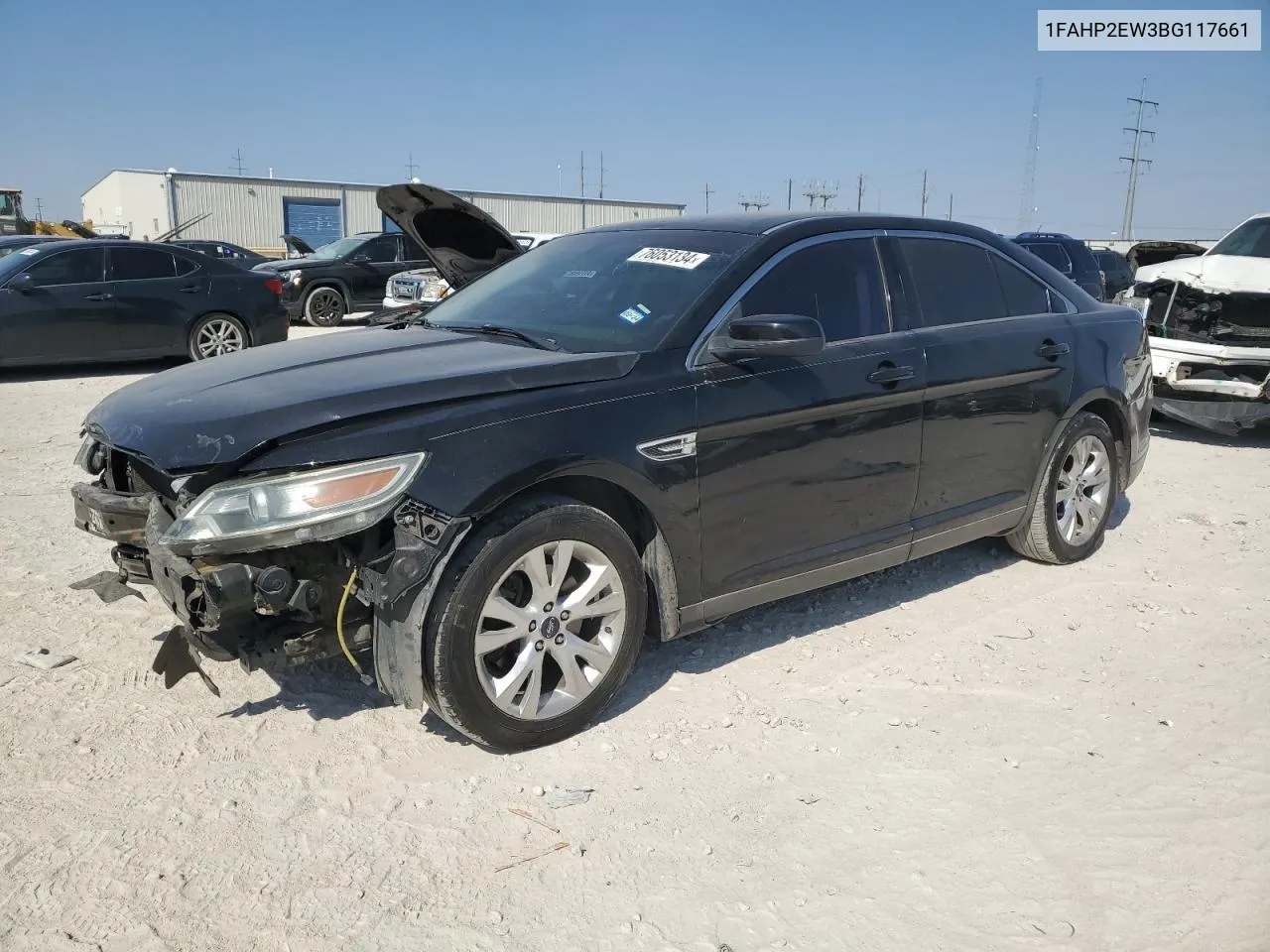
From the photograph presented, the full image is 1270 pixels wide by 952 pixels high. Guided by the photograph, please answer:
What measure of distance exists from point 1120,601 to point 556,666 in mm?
3005

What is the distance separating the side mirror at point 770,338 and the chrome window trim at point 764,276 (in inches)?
2.2

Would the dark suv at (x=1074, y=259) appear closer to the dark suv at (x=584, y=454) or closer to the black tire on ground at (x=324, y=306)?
the dark suv at (x=584, y=454)

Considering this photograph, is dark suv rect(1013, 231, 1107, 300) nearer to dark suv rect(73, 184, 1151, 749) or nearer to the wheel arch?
dark suv rect(73, 184, 1151, 749)

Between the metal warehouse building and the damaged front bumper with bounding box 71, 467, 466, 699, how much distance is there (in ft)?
125

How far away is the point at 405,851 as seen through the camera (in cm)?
273

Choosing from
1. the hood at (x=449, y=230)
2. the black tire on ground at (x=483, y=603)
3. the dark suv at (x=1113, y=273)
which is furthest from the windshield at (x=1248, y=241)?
the black tire on ground at (x=483, y=603)

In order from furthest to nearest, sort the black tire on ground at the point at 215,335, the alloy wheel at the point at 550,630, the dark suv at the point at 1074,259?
the dark suv at the point at 1074,259, the black tire on ground at the point at 215,335, the alloy wheel at the point at 550,630

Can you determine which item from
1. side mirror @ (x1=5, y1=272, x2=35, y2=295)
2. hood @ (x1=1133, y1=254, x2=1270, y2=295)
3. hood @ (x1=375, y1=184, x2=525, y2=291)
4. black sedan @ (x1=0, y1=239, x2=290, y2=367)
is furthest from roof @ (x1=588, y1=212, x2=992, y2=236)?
side mirror @ (x1=5, y1=272, x2=35, y2=295)

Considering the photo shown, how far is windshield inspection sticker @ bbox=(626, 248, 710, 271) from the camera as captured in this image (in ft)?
12.6

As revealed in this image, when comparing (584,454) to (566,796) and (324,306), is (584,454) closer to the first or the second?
(566,796)

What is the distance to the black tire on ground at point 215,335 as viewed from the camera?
11570 mm

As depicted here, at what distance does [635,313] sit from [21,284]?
9341 mm

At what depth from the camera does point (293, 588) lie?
2879mm

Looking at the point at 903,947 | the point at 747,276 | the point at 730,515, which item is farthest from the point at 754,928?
the point at 747,276
